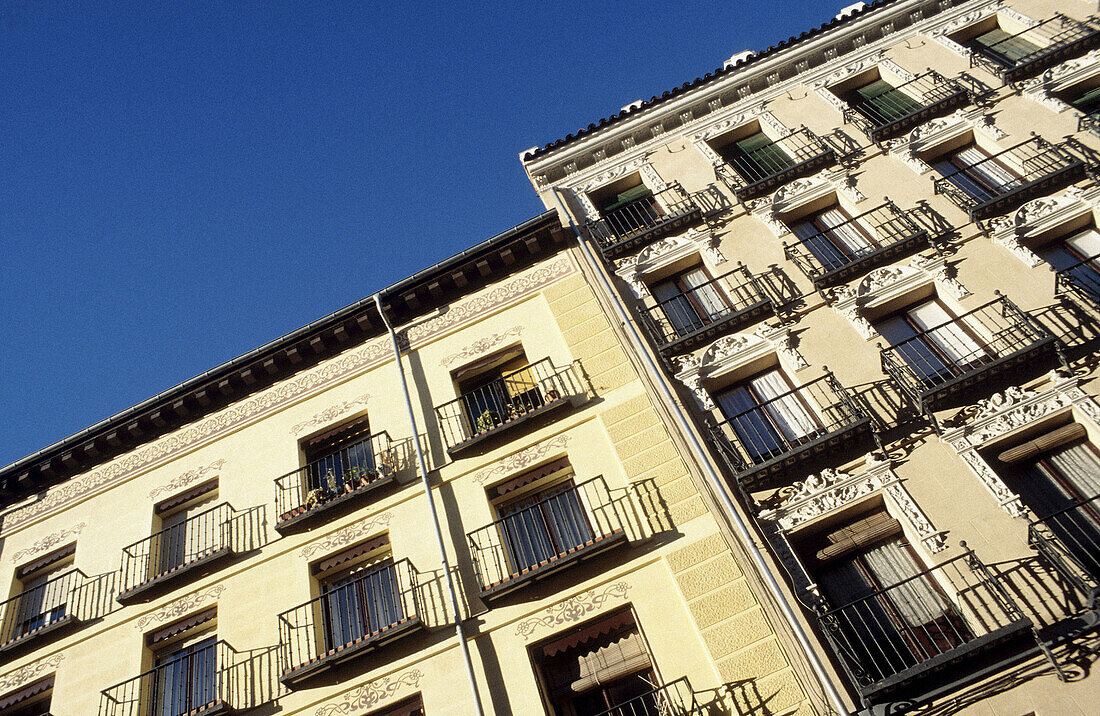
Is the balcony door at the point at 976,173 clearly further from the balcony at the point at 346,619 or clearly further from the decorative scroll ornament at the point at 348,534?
the balcony at the point at 346,619

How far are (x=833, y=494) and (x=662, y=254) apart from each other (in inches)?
271

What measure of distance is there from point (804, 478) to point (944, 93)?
10.9 meters

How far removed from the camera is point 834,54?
1992cm

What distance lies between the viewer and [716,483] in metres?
12.6

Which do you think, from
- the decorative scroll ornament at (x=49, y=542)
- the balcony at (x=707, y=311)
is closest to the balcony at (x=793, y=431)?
the balcony at (x=707, y=311)

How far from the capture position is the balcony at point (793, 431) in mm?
12375

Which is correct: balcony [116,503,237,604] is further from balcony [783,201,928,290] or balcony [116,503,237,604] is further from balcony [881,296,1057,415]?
balcony [881,296,1057,415]

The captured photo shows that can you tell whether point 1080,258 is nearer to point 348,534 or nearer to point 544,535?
point 544,535

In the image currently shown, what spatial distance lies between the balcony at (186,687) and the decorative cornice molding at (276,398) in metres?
5.21

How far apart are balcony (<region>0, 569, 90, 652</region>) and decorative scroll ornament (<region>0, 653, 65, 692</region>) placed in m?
0.47

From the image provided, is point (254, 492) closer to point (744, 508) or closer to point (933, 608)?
point (744, 508)

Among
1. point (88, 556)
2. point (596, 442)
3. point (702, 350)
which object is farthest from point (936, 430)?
point (88, 556)

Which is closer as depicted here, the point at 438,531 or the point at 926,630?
the point at 926,630

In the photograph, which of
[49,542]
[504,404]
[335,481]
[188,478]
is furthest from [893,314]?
[49,542]
